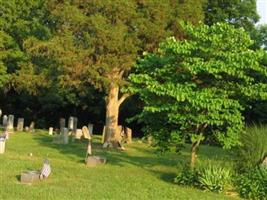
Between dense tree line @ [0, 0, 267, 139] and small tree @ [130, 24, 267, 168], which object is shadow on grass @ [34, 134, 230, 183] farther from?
dense tree line @ [0, 0, 267, 139]

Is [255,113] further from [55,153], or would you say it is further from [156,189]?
[156,189]

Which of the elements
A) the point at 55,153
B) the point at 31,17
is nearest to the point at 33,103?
the point at 31,17

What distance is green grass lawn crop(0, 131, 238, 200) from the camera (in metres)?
11.9

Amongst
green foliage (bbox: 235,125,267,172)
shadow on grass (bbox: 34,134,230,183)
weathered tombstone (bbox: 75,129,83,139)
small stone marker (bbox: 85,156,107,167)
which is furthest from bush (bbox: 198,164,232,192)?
weathered tombstone (bbox: 75,129,83,139)

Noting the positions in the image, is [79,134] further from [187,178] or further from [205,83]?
[187,178]

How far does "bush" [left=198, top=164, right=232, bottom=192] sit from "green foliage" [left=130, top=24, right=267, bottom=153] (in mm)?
911

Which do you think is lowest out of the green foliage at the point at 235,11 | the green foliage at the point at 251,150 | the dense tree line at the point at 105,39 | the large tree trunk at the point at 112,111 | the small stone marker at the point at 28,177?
the small stone marker at the point at 28,177

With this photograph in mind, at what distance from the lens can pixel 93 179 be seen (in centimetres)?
1416

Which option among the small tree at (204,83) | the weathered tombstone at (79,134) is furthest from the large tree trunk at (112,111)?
the small tree at (204,83)

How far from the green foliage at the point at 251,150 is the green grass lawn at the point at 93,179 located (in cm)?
157

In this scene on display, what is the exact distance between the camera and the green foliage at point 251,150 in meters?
14.3

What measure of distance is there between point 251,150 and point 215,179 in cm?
169

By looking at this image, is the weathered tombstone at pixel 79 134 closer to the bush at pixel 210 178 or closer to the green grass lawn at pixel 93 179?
the green grass lawn at pixel 93 179

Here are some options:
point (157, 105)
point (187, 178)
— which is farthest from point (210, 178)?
point (157, 105)
